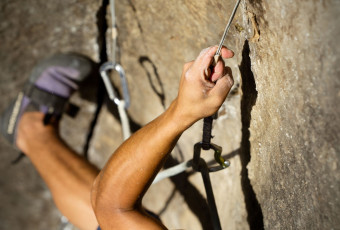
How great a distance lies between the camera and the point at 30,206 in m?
1.88

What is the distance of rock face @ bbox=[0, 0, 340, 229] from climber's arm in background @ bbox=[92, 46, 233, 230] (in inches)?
4.6

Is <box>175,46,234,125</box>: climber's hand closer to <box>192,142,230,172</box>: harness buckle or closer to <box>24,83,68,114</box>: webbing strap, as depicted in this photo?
<box>192,142,230,172</box>: harness buckle

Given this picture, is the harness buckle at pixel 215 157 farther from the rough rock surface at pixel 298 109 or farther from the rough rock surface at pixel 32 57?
the rough rock surface at pixel 32 57

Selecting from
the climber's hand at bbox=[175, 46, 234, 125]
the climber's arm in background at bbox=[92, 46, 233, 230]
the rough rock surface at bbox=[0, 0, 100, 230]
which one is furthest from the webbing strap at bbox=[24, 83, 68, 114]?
the climber's hand at bbox=[175, 46, 234, 125]

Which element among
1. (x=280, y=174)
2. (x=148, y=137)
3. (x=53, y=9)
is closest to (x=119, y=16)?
(x=53, y=9)

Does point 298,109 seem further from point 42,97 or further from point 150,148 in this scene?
point 42,97

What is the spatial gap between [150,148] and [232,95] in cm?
32

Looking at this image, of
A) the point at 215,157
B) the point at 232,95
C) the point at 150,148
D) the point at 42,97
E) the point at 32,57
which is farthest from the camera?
the point at 32,57

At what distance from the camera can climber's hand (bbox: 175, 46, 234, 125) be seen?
546 millimetres

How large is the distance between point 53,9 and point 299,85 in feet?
3.50

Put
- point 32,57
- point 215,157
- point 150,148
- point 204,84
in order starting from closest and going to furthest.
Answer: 1. point 204,84
2. point 150,148
3. point 215,157
4. point 32,57

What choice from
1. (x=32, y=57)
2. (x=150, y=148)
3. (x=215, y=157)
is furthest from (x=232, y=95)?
(x=32, y=57)

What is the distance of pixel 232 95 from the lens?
872 millimetres

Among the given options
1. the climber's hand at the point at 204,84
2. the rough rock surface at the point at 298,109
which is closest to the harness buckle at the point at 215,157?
the rough rock surface at the point at 298,109
